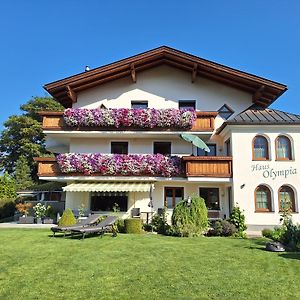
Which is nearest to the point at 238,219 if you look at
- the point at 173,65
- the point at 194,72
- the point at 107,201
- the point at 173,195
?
the point at 173,195

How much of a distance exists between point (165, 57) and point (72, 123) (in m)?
8.44

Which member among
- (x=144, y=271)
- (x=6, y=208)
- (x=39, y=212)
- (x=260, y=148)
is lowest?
(x=144, y=271)

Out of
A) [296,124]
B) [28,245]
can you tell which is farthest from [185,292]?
[296,124]

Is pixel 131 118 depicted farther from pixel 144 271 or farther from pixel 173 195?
pixel 144 271

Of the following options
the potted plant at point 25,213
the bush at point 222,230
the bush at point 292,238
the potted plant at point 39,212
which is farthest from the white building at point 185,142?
the bush at point 292,238

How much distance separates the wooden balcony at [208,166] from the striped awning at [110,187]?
9.58 ft

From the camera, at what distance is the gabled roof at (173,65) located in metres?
23.1

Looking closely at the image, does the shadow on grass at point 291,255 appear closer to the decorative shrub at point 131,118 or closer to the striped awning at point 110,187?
the striped awning at point 110,187

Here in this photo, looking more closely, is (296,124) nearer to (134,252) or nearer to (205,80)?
(205,80)

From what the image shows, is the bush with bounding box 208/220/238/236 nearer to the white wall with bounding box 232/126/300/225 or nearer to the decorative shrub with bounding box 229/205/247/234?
the decorative shrub with bounding box 229/205/247/234

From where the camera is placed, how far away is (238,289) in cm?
750

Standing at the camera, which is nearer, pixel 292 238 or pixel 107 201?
pixel 292 238

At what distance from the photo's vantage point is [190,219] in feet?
56.4

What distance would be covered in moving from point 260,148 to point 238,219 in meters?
4.92
